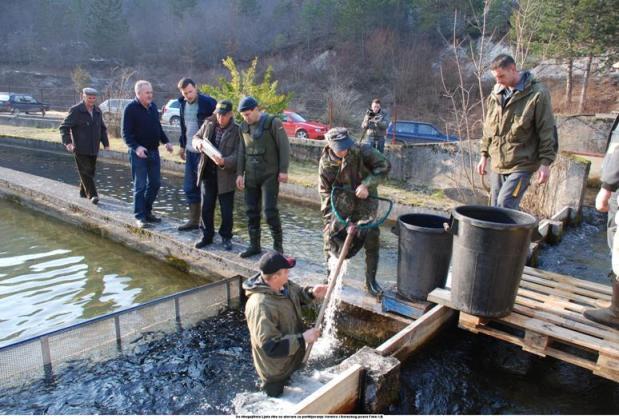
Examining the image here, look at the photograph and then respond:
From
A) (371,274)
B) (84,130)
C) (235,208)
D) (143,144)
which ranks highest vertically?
(84,130)

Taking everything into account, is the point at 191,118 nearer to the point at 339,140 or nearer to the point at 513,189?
the point at 339,140

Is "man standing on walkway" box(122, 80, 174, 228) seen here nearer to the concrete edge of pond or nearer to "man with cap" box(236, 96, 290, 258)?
"man with cap" box(236, 96, 290, 258)

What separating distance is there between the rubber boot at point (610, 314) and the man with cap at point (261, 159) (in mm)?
3089

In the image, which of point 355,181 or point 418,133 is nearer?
point 355,181

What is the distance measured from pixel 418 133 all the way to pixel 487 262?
52.7 ft

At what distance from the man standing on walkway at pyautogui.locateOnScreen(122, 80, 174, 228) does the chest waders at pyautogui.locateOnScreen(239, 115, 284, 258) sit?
5.99ft

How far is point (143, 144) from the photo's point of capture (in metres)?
6.36

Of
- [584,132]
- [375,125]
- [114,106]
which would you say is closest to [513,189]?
[375,125]

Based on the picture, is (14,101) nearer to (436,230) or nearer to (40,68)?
(40,68)

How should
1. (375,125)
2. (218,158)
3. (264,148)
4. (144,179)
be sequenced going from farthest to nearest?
(375,125)
(144,179)
(218,158)
(264,148)

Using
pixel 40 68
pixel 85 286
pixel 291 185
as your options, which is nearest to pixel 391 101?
pixel 291 185

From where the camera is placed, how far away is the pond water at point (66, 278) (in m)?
4.96

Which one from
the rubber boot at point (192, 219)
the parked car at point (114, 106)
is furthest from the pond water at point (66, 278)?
the parked car at point (114, 106)

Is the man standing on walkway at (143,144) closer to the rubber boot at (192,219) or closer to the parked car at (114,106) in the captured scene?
the rubber boot at (192,219)
